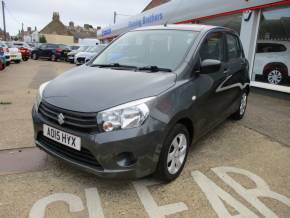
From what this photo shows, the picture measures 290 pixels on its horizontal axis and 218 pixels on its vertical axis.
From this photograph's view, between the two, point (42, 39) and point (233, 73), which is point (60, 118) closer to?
point (233, 73)

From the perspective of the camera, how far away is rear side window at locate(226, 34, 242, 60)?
15.7 feet

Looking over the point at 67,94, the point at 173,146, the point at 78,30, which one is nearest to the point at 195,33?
the point at 173,146

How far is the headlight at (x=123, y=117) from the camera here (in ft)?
8.84

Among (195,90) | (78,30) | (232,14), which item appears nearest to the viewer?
(195,90)

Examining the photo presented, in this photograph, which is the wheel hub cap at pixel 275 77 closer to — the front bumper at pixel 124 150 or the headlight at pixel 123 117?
the front bumper at pixel 124 150

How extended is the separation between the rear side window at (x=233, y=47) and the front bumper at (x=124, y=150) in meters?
2.59

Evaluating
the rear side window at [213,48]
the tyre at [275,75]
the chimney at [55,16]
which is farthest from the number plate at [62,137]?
the chimney at [55,16]

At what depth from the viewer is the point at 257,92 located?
9.41 meters

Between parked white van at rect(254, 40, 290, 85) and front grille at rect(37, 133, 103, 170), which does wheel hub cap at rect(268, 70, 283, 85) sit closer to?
parked white van at rect(254, 40, 290, 85)

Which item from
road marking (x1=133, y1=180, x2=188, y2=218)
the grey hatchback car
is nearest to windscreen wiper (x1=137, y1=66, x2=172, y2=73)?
the grey hatchback car

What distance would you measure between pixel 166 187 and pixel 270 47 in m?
7.62

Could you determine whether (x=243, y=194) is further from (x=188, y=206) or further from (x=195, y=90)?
(x=195, y=90)

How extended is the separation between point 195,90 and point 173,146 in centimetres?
75

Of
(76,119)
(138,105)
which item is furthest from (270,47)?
(76,119)
